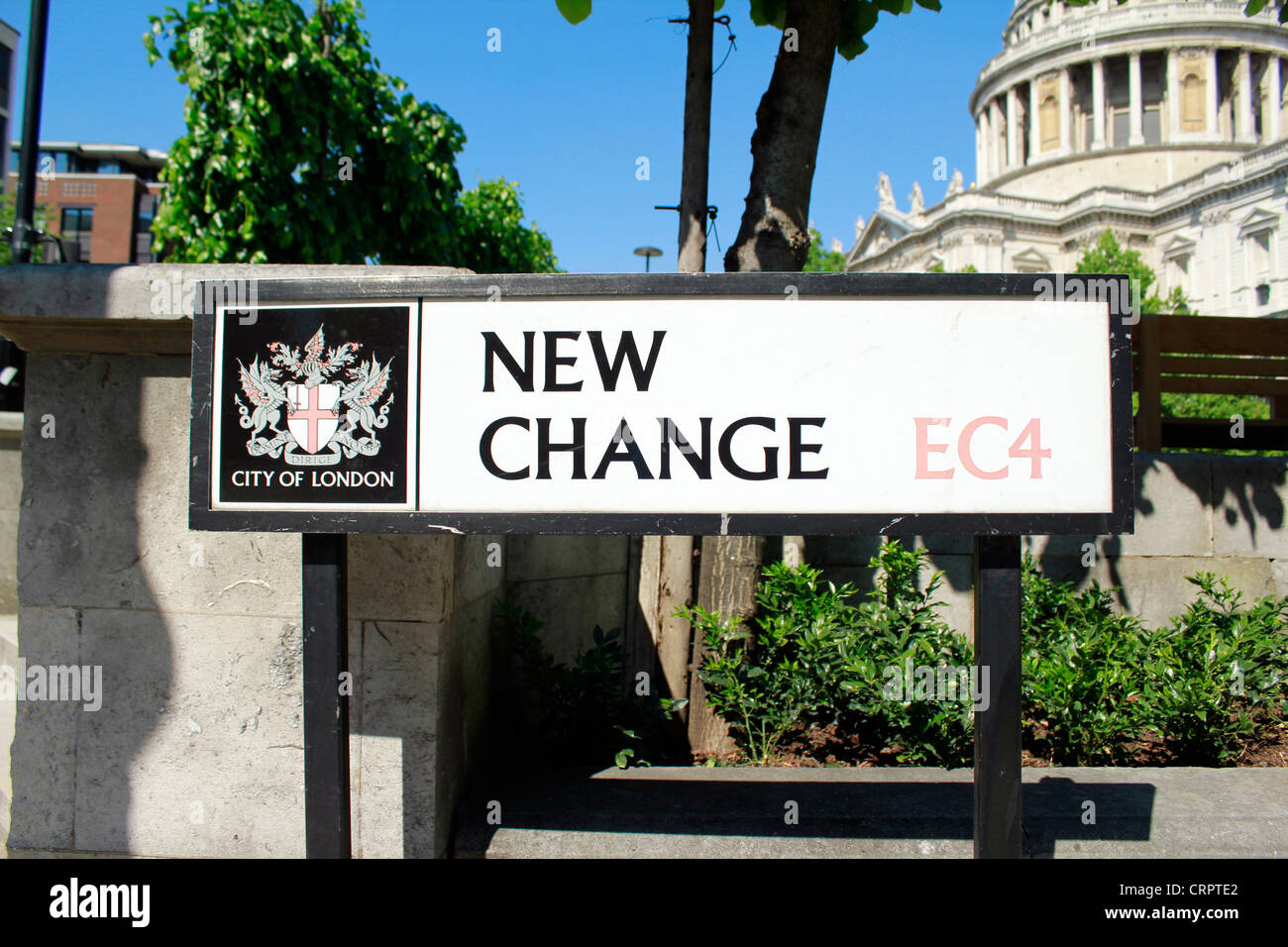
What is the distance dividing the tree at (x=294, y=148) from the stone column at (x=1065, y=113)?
7395 centimetres

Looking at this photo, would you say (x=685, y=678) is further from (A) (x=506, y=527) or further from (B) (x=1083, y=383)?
(B) (x=1083, y=383)

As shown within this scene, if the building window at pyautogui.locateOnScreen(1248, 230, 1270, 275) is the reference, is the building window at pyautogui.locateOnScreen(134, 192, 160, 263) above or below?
above

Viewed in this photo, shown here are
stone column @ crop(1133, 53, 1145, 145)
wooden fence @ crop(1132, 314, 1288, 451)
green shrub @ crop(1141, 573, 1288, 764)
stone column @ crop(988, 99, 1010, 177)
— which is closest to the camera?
green shrub @ crop(1141, 573, 1288, 764)

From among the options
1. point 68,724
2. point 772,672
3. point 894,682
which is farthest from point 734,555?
point 68,724

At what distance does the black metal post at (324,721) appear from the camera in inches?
92.1

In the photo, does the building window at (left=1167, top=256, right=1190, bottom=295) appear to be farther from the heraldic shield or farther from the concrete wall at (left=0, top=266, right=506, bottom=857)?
the heraldic shield

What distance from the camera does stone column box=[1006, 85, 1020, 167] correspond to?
80.9 meters

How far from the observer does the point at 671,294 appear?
2.34 m

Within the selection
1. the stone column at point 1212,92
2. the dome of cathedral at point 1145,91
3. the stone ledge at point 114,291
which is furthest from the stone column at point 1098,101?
the stone ledge at point 114,291

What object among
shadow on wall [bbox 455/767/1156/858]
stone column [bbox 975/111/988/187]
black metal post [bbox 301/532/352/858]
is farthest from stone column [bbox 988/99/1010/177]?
black metal post [bbox 301/532/352/858]

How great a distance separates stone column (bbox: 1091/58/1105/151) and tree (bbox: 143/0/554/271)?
7422 cm

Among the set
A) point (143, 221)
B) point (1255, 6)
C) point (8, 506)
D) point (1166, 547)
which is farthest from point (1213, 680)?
point (143, 221)

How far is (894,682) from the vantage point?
3828 millimetres

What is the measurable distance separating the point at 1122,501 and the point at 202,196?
1538cm
